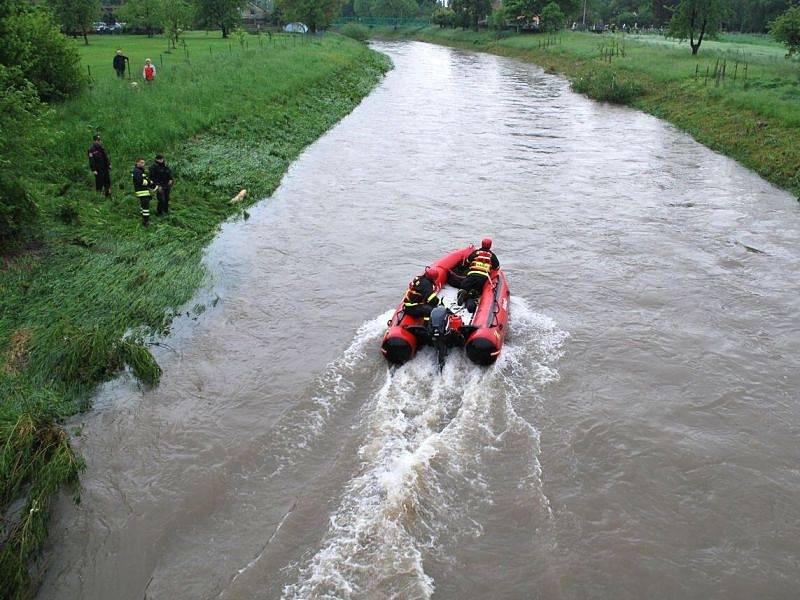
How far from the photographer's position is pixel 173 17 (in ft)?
135

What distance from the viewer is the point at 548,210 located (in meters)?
18.7

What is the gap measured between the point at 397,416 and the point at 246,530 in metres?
2.63

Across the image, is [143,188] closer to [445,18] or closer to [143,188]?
[143,188]

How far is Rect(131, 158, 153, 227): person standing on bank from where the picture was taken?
585 inches

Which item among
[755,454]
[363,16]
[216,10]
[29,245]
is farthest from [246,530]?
[363,16]

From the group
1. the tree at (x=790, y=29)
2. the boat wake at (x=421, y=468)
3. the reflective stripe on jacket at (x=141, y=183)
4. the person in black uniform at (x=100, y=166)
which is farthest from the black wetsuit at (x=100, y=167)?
the tree at (x=790, y=29)

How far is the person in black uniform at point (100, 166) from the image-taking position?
1529 cm

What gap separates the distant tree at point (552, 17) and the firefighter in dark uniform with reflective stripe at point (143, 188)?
6256 centimetres

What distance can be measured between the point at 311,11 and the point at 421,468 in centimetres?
6148

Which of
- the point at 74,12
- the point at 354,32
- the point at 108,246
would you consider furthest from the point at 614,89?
the point at 354,32

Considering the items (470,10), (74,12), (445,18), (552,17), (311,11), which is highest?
(470,10)

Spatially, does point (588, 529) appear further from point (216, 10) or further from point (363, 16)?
point (363, 16)

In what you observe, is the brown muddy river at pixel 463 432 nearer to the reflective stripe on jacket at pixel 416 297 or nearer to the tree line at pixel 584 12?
the reflective stripe on jacket at pixel 416 297

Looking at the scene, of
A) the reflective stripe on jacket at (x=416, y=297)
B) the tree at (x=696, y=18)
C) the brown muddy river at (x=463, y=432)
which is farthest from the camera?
the tree at (x=696, y=18)
